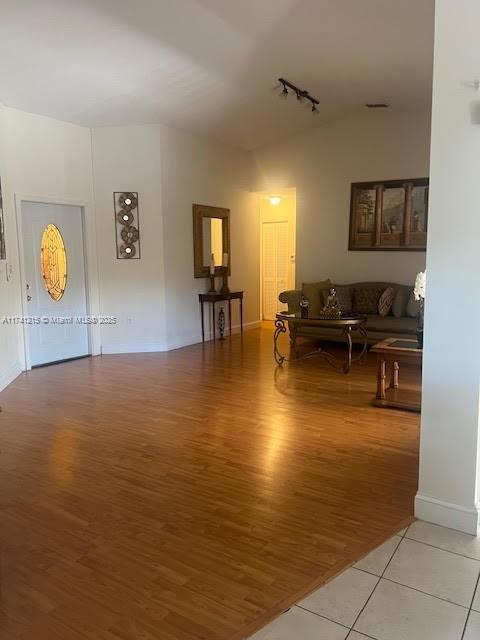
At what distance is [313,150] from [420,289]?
451cm

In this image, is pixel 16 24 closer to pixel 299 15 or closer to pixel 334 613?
pixel 299 15

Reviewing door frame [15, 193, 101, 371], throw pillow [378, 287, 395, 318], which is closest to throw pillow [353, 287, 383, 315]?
throw pillow [378, 287, 395, 318]

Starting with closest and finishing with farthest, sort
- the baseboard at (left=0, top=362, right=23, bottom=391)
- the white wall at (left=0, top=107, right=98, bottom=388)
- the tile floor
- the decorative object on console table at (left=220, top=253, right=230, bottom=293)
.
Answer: the tile floor, the baseboard at (left=0, top=362, right=23, bottom=391), the white wall at (left=0, top=107, right=98, bottom=388), the decorative object on console table at (left=220, top=253, right=230, bottom=293)

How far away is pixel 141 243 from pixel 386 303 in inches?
136

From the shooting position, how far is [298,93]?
21.0 ft

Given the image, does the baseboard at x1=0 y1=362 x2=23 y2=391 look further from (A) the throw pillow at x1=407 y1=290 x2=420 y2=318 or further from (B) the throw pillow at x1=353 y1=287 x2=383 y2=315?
(A) the throw pillow at x1=407 y1=290 x2=420 y2=318

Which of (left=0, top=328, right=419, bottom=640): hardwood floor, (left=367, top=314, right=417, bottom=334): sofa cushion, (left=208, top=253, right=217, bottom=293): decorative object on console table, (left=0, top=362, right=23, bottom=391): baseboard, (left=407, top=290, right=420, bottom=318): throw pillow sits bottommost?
(left=0, top=328, right=419, bottom=640): hardwood floor

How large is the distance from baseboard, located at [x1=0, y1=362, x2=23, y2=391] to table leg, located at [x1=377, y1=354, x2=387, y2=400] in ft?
12.2

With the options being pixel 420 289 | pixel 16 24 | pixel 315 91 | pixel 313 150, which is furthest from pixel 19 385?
pixel 313 150

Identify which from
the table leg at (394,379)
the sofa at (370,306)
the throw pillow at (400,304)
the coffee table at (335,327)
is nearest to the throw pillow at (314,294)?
the sofa at (370,306)

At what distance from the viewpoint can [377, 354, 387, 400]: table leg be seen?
459 centimetres

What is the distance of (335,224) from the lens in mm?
8031

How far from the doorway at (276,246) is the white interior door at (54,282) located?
384cm

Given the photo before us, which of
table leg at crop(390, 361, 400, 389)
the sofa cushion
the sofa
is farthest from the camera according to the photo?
the sofa
